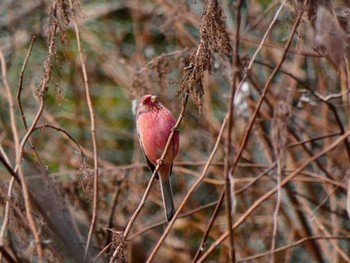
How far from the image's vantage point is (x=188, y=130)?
7.12m

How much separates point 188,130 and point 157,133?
217cm

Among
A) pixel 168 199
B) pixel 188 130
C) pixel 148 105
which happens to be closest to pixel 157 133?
pixel 148 105

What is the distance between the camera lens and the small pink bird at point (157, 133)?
4.91 meters

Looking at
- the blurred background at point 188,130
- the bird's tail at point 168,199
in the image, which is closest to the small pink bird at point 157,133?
the bird's tail at point 168,199

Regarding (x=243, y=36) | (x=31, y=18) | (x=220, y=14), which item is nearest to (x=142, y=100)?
(x=243, y=36)

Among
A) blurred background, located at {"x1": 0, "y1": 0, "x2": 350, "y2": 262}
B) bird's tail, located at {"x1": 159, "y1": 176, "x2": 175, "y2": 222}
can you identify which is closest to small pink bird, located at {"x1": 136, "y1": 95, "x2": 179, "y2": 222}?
bird's tail, located at {"x1": 159, "y1": 176, "x2": 175, "y2": 222}

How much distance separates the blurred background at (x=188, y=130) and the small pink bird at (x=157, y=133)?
0.13 m

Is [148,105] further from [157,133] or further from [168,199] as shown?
[168,199]

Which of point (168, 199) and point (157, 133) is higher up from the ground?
point (157, 133)

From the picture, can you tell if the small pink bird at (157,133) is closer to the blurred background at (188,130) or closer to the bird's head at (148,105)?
the bird's head at (148,105)

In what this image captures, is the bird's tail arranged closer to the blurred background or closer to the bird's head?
the blurred background

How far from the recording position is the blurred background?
4.88m

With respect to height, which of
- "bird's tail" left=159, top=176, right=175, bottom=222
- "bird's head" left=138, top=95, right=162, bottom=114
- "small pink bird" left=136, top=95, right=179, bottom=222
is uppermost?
"bird's head" left=138, top=95, right=162, bottom=114

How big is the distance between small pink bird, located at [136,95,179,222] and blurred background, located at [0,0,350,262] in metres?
0.13
